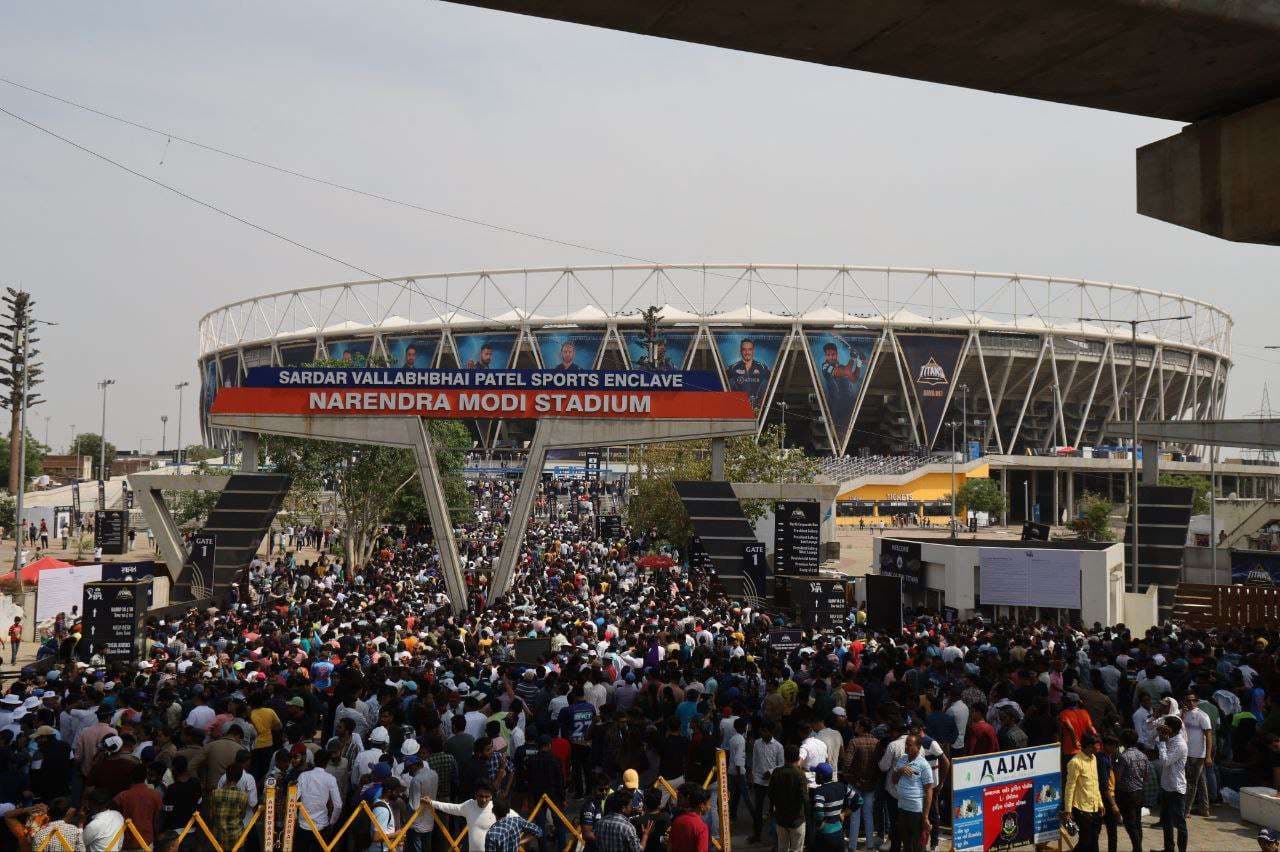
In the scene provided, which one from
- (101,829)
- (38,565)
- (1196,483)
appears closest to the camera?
(101,829)

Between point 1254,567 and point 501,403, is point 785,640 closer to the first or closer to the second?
point 501,403

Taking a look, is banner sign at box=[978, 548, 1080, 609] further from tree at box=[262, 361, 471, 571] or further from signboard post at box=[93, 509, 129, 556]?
signboard post at box=[93, 509, 129, 556]

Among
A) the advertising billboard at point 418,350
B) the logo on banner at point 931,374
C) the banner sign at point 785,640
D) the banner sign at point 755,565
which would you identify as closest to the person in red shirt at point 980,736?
the banner sign at point 785,640

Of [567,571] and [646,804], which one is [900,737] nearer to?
[646,804]

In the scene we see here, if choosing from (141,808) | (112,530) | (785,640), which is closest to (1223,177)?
(785,640)

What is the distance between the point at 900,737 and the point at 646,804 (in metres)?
2.98

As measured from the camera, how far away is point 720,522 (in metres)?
24.5

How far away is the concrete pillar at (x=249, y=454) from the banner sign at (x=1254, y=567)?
28710 millimetres

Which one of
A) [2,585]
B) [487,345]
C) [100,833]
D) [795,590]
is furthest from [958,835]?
[487,345]

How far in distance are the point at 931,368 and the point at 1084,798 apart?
3140 inches

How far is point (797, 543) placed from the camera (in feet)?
78.8

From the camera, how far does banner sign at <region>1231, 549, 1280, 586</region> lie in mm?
30812

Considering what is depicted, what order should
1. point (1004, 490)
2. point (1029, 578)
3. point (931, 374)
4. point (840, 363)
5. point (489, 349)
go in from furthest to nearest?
point (489, 349) < point (931, 374) < point (840, 363) < point (1004, 490) < point (1029, 578)

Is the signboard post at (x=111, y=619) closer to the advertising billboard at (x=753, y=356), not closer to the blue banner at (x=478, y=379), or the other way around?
the blue banner at (x=478, y=379)
